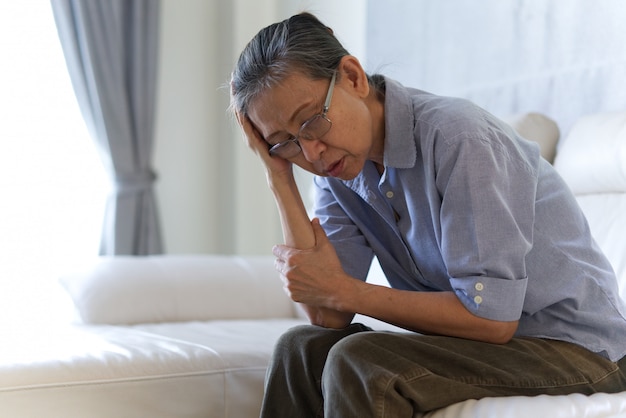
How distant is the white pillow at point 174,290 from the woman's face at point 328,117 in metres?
1.05

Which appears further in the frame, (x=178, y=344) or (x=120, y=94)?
(x=120, y=94)

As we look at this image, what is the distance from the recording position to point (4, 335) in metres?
1.99

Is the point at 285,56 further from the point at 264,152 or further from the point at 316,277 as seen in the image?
the point at 316,277

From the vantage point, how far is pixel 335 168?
1376mm

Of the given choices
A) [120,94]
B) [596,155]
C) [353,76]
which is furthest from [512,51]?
[120,94]

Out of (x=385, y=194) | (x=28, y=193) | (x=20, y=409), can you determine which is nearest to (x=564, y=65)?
(x=385, y=194)

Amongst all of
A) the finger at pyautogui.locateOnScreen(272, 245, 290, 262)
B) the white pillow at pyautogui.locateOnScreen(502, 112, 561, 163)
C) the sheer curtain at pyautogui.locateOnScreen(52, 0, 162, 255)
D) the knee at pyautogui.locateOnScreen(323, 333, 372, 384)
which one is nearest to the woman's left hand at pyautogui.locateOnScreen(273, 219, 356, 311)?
the finger at pyautogui.locateOnScreen(272, 245, 290, 262)

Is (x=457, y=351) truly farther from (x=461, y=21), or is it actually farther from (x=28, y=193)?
(x=28, y=193)

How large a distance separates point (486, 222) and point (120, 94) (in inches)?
100

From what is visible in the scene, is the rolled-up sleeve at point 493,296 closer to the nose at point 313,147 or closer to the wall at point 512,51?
the nose at point 313,147

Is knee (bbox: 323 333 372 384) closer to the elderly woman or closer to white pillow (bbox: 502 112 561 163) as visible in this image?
the elderly woman

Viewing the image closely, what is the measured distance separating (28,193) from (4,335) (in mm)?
1386

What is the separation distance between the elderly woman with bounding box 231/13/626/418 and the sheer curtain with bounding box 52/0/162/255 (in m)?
2.07

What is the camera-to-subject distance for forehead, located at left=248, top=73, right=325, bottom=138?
1297 millimetres
